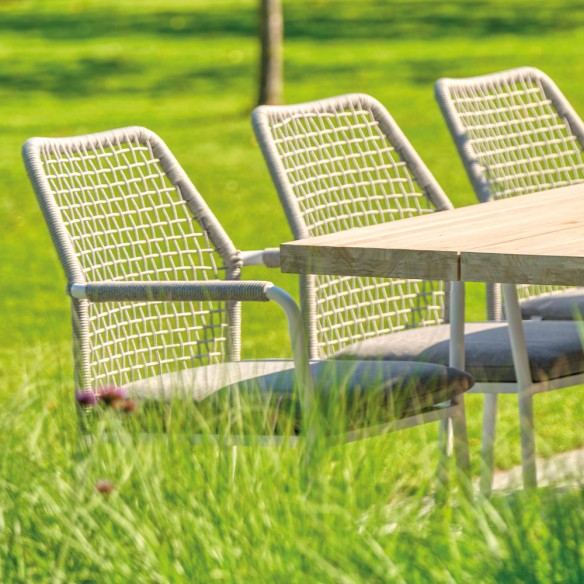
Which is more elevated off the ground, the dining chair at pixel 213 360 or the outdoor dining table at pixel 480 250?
the outdoor dining table at pixel 480 250

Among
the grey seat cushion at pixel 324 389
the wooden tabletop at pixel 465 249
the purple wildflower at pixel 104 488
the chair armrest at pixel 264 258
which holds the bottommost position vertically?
the grey seat cushion at pixel 324 389

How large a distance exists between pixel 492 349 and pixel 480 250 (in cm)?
104

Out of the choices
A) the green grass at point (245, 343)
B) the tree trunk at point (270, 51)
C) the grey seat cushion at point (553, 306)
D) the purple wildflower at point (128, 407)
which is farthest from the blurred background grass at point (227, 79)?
the purple wildflower at point (128, 407)

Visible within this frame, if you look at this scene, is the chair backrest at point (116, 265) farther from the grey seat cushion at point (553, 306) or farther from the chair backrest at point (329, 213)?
the grey seat cushion at point (553, 306)

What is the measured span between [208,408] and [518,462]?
6.10ft

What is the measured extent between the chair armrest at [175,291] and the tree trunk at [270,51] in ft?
33.2

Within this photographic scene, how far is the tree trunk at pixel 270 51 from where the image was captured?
13.3m

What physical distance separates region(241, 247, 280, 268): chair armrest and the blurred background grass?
1.49m

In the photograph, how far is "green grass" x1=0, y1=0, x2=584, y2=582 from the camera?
250 centimetres

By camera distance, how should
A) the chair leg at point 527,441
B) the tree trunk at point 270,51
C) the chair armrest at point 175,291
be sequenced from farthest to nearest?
the tree trunk at point 270,51, the chair armrest at point 175,291, the chair leg at point 527,441

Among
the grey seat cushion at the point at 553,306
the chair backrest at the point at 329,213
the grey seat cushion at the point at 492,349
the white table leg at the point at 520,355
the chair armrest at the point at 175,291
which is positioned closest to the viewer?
the chair armrest at the point at 175,291

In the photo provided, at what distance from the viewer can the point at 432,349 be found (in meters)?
3.95

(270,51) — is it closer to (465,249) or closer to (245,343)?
(245,343)

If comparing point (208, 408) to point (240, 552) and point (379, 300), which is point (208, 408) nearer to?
point (240, 552)
